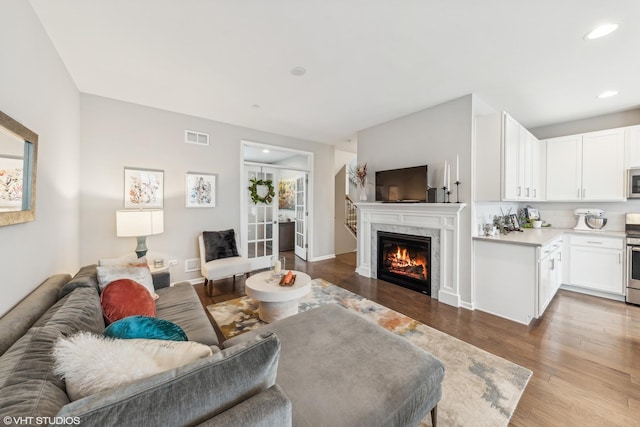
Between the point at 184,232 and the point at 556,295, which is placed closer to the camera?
the point at 556,295

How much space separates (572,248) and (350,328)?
4102mm

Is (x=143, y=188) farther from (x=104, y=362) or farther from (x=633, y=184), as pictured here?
(x=633, y=184)

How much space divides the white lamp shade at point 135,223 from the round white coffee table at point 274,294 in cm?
138

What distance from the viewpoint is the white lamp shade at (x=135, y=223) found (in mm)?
2783

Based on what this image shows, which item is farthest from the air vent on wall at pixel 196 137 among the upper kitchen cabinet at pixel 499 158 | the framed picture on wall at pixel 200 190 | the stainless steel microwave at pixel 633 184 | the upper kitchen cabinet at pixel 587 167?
the stainless steel microwave at pixel 633 184

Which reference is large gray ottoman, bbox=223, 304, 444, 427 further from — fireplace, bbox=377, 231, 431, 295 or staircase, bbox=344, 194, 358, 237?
staircase, bbox=344, 194, 358, 237

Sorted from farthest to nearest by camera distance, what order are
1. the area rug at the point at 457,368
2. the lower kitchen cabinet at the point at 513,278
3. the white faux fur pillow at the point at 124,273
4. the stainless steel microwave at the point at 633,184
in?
the stainless steel microwave at the point at 633,184 → the lower kitchen cabinet at the point at 513,278 → the white faux fur pillow at the point at 124,273 → the area rug at the point at 457,368

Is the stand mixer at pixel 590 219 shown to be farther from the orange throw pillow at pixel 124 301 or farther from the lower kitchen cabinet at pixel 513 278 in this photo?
the orange throw pillow at pixel 124 301

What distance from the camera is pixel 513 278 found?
2.75 meters

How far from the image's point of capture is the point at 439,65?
242cm

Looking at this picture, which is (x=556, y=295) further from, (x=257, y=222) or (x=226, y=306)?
(x=257, y=222)

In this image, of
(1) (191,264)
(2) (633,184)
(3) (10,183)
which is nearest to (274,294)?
(3) (10,183)

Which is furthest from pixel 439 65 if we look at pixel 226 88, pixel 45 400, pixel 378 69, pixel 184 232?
pixel 184 232

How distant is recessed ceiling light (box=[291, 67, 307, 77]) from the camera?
2498 millimetres
